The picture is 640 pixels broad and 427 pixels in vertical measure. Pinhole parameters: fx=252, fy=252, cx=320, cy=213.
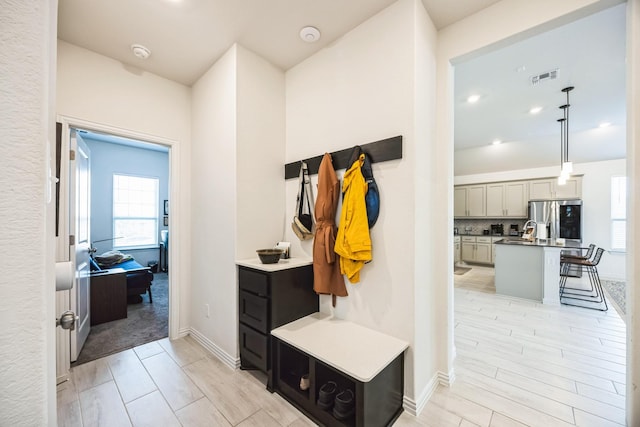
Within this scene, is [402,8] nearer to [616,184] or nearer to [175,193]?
[175,193]

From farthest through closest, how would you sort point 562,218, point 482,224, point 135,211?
1. point 482,224
2. point 135,211
3. point 562,218

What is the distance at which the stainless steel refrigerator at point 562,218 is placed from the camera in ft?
17.5

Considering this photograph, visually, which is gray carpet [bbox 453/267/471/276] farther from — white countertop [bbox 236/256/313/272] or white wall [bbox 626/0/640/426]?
white countertop [bbox 236/256/313/272]

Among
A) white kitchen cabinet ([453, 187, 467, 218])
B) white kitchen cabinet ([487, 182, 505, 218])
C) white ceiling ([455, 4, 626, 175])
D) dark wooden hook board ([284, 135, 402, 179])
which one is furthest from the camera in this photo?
white kitchen cabinet ([453, 187, 467, 218])

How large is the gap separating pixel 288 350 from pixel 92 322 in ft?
9.20

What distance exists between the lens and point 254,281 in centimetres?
206

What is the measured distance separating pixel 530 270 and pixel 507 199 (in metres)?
3.12

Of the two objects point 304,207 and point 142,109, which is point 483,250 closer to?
point 304,207

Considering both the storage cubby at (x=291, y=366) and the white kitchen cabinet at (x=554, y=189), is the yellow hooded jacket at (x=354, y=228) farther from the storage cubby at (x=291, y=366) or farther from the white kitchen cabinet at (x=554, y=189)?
the white kitchen cabinet at (x=554, y=189)

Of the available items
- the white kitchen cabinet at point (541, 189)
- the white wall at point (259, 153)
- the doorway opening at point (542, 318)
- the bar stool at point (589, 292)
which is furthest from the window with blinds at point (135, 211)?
the white kitchen cabinet at point (541, 189)

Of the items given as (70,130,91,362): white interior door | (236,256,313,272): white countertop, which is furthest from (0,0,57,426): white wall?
(70,130,91,362): white interior door

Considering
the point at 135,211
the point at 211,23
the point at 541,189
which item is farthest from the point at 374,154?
the point at 541,189

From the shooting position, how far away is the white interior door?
7.51 feet

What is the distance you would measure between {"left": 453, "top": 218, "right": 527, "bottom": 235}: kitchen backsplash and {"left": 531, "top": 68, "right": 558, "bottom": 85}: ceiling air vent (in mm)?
4465
